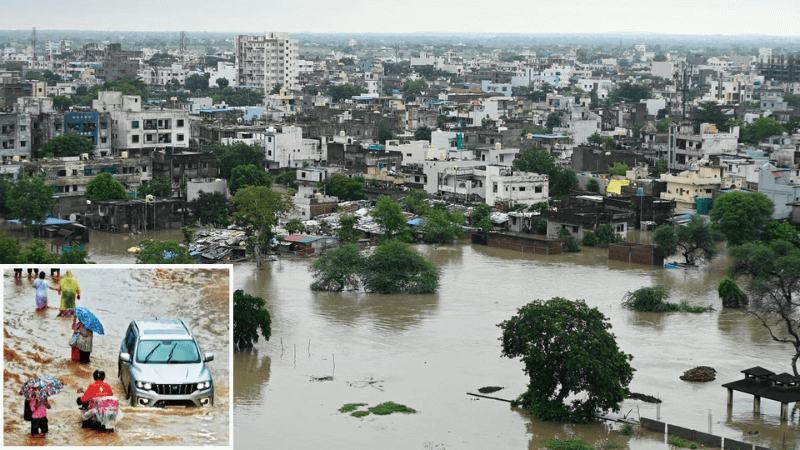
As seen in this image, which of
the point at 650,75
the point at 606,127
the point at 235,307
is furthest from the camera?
the point at 650,75

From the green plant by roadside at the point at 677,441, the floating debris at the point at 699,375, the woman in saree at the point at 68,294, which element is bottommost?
the green plant by roadside at the point at 677,441

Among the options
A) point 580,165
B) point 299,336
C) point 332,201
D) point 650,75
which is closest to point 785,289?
point 299,336

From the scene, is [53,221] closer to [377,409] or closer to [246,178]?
[246,178]

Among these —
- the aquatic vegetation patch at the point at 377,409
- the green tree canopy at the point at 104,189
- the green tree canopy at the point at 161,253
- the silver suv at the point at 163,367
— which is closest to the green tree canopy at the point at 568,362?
the aquatic vegetation patch at the point at 377,409

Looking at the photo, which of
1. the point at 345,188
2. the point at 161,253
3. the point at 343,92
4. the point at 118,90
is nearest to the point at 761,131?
the point at 345,188

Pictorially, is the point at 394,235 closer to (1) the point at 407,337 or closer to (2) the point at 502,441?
(1) the point at 407,337

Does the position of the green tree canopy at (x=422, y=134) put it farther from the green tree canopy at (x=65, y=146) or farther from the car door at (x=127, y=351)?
the car door at (x=127, y=351)


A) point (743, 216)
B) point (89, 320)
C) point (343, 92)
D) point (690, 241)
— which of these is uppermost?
point (89, 320)
